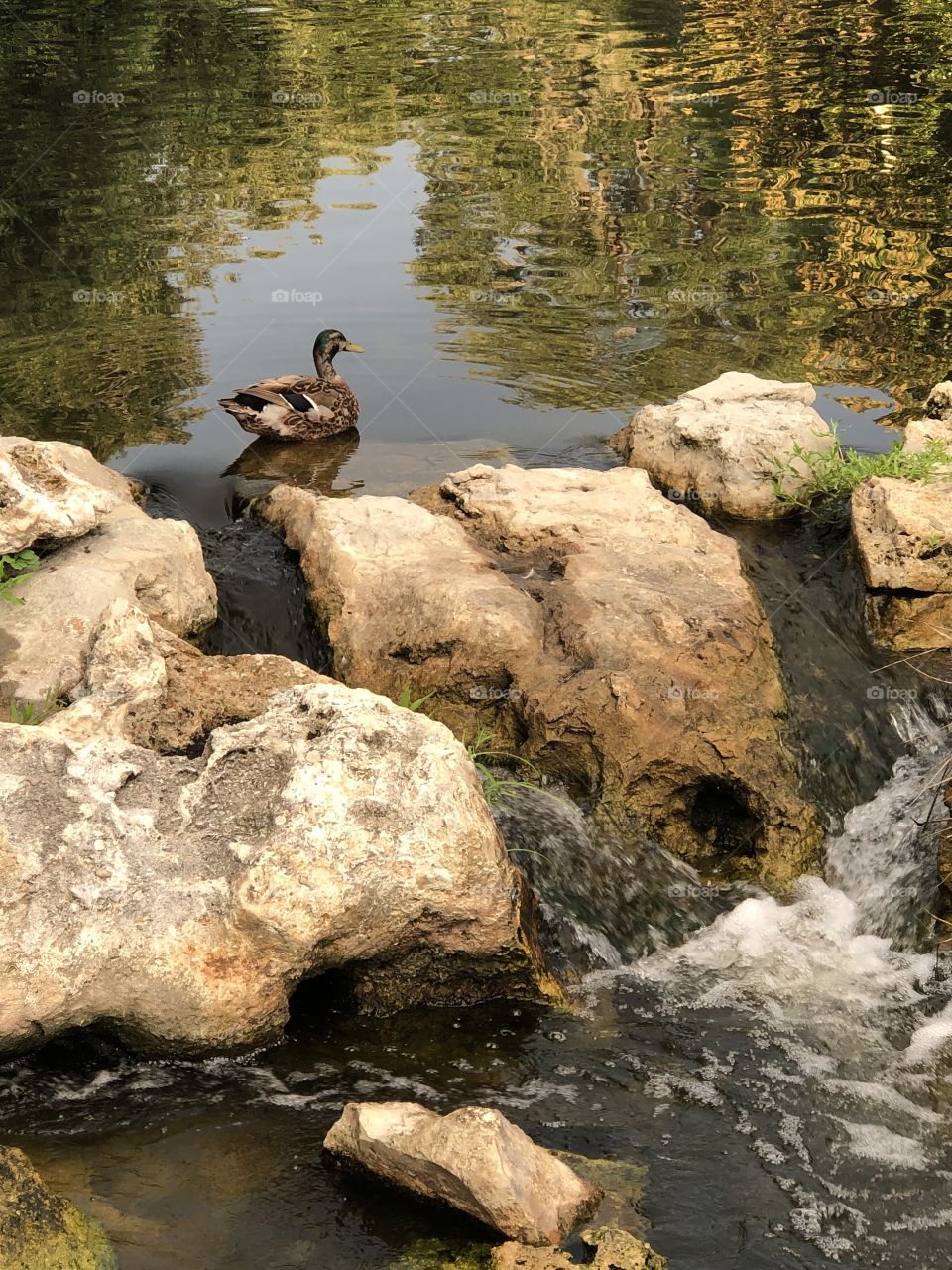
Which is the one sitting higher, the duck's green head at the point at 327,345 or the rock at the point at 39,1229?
the duck's green head at the point at 327,345

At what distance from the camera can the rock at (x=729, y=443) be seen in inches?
336

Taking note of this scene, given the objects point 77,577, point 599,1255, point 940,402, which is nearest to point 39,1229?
point 599,1255

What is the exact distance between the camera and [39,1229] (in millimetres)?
3732

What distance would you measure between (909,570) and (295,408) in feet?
13.7

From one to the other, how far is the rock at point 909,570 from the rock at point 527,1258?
4434 millimetres

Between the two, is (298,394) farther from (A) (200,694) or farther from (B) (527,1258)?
(B) (527,1258)

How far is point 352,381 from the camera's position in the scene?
10961 millimetres

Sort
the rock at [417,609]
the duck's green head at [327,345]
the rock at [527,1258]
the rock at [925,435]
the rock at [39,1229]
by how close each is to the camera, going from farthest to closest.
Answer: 1. the duck's green head at [327,345]
2. the rock at [925,435]
3. the rock at [417,609]
4. the rock at [527,1258]
5. the rock at [39,1229]

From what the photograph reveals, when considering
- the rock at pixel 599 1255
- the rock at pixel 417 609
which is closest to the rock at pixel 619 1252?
the rock at pixel 599 1255

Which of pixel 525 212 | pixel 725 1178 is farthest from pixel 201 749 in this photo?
pixel 525 212

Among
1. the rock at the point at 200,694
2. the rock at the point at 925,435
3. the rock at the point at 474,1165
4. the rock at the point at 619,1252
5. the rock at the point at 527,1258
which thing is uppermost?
the rock at the point at 925,435

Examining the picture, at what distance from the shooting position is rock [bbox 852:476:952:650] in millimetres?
7496

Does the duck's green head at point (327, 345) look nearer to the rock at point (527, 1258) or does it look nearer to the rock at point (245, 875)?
the rock at point (245, 875)

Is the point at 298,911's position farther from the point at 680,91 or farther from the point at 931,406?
the point at 680,91
